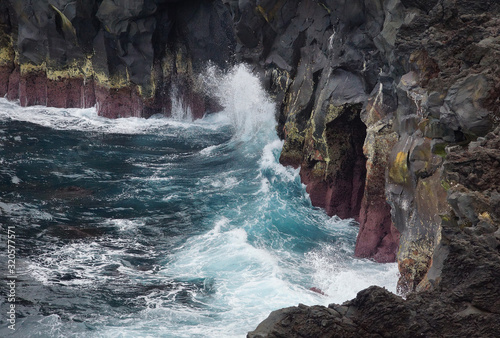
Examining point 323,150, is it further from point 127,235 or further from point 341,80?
point 127,235

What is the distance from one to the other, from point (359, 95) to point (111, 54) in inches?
802

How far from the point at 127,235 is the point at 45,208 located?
12.1 feet

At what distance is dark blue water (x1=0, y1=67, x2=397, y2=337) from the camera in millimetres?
12547

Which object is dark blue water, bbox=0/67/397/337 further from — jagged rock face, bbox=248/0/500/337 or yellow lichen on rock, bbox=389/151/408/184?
jagged rock face, bbox=248/0/500/337

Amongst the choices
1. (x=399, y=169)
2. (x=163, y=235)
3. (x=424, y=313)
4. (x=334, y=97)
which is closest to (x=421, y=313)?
(x=424, y=313)

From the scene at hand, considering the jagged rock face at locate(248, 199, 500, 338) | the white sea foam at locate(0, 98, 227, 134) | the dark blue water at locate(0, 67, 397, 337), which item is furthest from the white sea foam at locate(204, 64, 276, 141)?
the jagged rock face at locate(248, 199, 500, 338)

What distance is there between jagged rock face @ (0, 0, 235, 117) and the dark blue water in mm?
5309

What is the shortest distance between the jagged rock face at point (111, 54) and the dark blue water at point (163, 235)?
17.4 feet

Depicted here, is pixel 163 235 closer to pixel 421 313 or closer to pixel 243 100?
pixel 421 313

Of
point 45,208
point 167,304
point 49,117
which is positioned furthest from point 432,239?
point 49,117

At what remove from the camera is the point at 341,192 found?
19.3 meters

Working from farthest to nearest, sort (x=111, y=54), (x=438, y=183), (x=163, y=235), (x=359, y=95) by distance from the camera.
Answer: (x=111, y=54)
(x=359, y=95)
(x=163, y=235)
(x=438, y=183)

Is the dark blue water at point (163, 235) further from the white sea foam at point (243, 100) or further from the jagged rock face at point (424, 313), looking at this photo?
the jagged rock face at point (424, 313)

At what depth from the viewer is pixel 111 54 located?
3388cm
